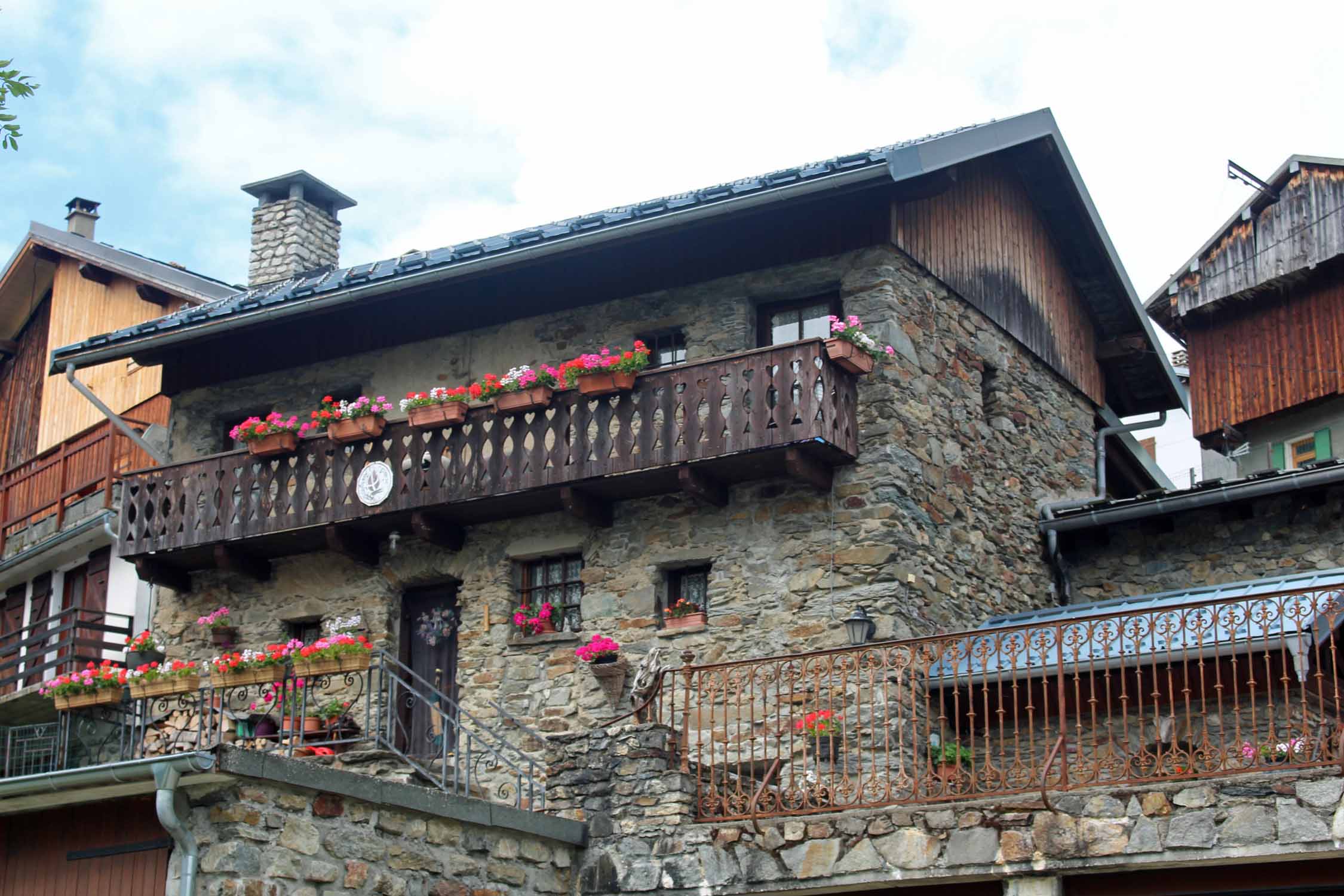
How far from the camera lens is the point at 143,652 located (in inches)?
695

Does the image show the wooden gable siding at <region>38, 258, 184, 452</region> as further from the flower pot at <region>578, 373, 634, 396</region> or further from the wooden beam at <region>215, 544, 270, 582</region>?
the flower pot at <region>578, 373, 634, 396</region>

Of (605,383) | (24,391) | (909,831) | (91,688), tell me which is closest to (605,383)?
(605,383)

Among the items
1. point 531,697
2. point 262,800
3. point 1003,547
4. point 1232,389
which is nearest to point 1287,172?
point 1232,389

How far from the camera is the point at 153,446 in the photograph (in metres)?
19.4

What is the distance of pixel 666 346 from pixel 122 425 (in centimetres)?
631

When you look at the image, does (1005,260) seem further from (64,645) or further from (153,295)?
(153,295)

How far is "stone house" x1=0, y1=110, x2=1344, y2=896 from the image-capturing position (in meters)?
10.9

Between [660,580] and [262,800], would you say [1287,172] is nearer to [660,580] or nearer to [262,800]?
[660,580]

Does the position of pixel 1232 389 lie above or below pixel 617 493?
above

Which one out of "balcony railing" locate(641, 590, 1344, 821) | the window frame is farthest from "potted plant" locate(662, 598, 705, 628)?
the window frame

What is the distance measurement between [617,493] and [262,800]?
575cm

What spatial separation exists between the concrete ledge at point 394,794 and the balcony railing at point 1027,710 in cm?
110

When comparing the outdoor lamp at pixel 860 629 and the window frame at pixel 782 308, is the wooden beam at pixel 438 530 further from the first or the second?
the outdoor lamp at pixel 860 629

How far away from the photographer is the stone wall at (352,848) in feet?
33.9
